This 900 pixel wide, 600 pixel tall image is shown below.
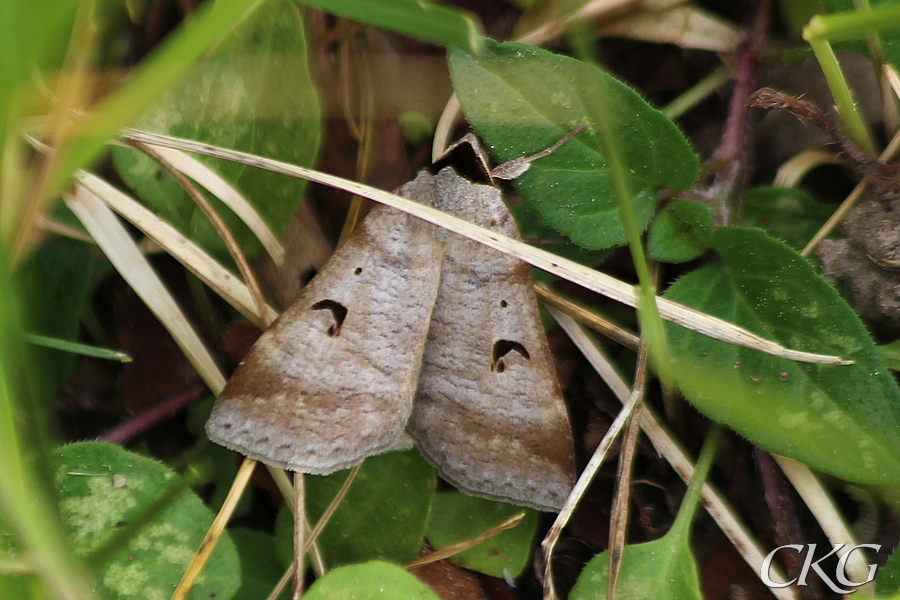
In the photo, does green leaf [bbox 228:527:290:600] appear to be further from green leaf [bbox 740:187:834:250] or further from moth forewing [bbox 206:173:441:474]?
green leaf [bbox 740:187:834:250]

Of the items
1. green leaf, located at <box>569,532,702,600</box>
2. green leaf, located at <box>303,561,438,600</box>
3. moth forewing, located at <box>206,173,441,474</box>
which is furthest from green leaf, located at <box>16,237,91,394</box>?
green leaf, located at <box>569,532,702,600</box>

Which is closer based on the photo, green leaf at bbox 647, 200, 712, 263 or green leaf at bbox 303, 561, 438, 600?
green leaf at bbox 303, 561, 438, 600

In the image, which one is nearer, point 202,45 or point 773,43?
point 202,45

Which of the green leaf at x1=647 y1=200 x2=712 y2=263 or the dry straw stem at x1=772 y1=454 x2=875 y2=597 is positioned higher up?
the green leaf at x1=647 y1=200 x2=712 y2=263

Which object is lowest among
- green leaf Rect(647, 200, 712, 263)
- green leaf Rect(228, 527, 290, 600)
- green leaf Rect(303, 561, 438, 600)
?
green leaf Rect(228, 527, 290, 600)

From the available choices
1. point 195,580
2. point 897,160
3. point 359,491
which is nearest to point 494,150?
point 359,491

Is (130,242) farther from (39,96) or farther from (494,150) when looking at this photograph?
(494,150)
